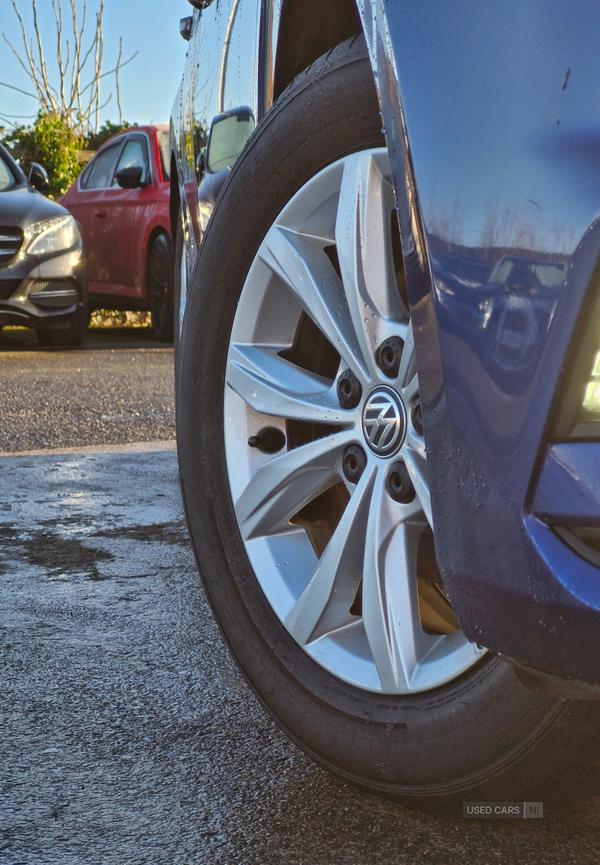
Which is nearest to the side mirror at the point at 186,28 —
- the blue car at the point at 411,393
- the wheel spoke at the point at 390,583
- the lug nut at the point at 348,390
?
the blue car at the point at 411,393

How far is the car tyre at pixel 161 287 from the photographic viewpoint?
9008 mm

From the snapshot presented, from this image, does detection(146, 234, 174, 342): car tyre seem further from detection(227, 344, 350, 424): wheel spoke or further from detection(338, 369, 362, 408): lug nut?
Answer: detection(338, 369, 362, 408): lug nut

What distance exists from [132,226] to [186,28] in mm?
6504

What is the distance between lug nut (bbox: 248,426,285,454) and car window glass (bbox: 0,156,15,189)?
23.3ft

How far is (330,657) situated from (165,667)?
644 millimetres

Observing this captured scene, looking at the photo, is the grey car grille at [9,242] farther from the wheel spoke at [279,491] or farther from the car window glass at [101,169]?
the wheel spoke at [279,491]

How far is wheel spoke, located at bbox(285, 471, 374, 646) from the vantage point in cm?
161

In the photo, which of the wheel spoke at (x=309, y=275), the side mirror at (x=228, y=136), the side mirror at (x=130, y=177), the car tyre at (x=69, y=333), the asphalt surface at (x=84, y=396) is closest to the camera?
the wheel spoke at (x=309, y=275)

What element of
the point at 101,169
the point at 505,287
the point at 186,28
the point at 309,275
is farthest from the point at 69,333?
the point at 505,287

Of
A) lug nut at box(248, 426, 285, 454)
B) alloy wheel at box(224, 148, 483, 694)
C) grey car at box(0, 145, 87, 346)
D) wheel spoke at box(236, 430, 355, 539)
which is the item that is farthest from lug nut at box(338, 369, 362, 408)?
grey car at box(0, 145, 87, 346)

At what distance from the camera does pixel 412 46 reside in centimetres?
130

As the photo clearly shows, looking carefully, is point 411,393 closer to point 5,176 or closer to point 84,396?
point 84,396

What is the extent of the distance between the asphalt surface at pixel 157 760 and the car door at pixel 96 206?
294 inches

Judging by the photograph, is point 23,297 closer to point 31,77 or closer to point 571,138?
point 571,138
